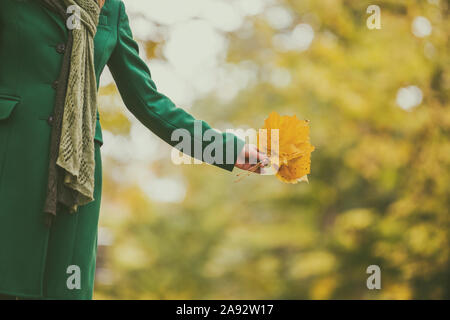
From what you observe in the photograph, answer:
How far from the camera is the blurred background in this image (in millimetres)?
5586

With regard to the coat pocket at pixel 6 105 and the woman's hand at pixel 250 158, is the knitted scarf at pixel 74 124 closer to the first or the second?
the coat pocket at pixel 6 105

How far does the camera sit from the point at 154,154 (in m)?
12.1

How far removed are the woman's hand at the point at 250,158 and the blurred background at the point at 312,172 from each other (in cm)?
250

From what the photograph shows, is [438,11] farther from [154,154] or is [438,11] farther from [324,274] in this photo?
[154,154]

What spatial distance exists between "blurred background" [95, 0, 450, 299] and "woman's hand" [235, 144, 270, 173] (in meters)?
2.50

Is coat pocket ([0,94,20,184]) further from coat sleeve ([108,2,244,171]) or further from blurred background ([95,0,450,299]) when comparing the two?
blurred background ([95,0,450,299])

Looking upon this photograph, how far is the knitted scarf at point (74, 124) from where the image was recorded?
4.96ft

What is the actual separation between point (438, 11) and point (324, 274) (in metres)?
4.36

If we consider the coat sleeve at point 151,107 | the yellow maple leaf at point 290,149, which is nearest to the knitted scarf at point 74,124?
the coat sleeve at point 151,107

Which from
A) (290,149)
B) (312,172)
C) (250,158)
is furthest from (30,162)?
(312,172)

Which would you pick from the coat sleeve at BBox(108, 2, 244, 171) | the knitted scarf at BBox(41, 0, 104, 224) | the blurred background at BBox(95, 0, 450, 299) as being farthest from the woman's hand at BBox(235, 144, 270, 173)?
the blurred background at BBox(95, 0, 450, 299)

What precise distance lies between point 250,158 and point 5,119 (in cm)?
86

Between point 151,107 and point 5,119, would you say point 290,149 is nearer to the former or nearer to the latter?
point 151,107

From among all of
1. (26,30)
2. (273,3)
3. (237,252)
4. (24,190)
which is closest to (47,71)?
(26,30)
